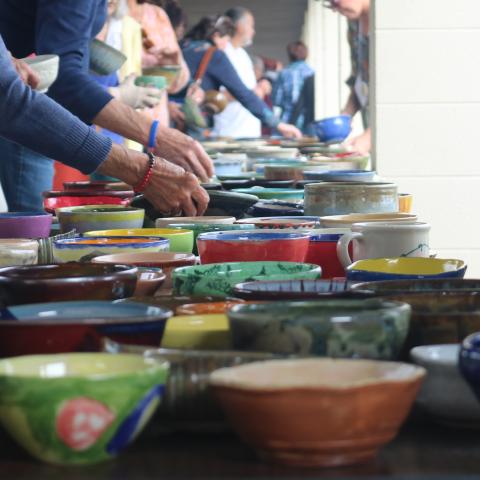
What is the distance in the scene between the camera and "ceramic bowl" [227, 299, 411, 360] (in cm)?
78

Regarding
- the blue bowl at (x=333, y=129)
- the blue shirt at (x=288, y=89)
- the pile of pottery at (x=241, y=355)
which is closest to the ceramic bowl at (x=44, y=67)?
the pile of pottery at (x=241, y=355)

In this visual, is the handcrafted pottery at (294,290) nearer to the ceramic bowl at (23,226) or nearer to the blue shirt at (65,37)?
the ceramic bowl at (23,226)

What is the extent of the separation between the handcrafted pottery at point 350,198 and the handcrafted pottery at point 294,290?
0.93 m

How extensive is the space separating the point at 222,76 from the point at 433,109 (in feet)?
13.4

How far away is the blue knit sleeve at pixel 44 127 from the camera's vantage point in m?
2.22

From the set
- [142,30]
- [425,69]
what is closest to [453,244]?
[425,69]

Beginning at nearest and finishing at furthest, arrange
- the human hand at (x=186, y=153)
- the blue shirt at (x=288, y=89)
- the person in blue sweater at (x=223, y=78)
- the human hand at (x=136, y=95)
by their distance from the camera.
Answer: the human hand at (x=186, y=153), the human hand at (x=136, y=95), the person in blue sweater at (x=223, y=78), the blue shirt at (x=288, y=89)

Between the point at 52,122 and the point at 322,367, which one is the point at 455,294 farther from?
the point at 52,122

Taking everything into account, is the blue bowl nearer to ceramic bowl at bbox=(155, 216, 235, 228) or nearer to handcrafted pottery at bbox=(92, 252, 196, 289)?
ceramic bowl at bbox=(155, 216, 235, 228)

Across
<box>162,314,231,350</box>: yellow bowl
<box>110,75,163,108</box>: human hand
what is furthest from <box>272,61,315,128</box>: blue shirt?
<box>162,314,231,350</box>: yellow bowl

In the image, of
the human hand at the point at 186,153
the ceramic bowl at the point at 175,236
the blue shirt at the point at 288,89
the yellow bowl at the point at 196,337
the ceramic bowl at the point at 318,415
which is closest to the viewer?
the ceramic bowl at the point at 318,415

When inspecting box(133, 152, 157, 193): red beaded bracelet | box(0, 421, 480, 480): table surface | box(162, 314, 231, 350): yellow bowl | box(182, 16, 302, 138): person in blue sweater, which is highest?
box(182, 16, 302, 138): person in blue sweater

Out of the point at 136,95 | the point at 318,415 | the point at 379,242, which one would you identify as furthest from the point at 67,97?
the point at 318,415

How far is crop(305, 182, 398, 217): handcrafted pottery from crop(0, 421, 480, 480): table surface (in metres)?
1.25
